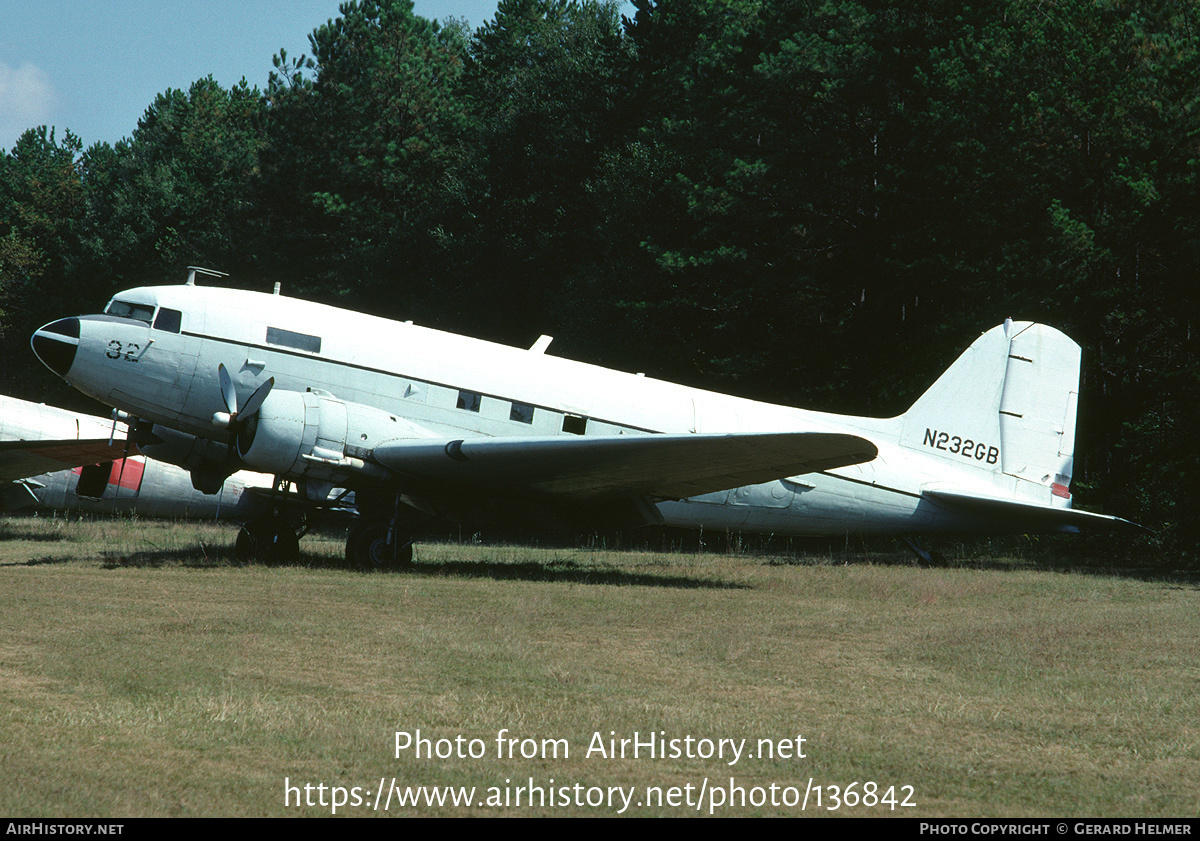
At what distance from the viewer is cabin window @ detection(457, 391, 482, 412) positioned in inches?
674

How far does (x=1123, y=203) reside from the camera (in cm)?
2695

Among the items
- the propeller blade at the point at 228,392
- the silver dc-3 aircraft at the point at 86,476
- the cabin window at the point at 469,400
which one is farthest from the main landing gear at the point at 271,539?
the silver dc-3 aircraft at the point at 86,476

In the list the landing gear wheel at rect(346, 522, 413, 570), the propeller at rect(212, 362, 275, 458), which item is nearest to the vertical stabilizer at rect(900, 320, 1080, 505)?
the landing gear wheel at rect(346, 522, 413, 570)

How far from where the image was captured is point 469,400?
17.1 m

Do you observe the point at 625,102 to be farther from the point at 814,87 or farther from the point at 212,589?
the point at 212,589

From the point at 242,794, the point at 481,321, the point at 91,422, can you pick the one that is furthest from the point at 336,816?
the point at 481,321

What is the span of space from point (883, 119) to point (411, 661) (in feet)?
85.9

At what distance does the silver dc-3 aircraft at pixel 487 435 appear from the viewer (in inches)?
606

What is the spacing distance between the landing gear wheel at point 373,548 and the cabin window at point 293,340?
2.87 m

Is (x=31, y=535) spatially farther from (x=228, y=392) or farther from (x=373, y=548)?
(x=373, y=548)

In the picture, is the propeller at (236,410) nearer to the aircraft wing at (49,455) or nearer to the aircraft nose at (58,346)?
the aircraft nose at (58,346)

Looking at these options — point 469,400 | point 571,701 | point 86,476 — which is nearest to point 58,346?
point 469,400

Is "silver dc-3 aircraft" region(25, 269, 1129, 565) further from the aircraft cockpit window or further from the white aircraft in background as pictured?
the white aircraft in background

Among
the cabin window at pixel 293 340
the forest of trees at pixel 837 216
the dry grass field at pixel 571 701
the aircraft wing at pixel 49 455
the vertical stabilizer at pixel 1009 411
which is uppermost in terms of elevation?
the forest of trees at pixel 837 216
